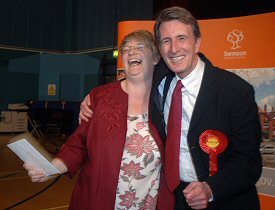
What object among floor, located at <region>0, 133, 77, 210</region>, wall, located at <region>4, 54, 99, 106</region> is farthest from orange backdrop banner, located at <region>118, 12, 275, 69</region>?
wall, located at <region>4, 54, 99, 106</region>

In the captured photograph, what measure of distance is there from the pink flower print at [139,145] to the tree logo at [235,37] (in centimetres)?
190

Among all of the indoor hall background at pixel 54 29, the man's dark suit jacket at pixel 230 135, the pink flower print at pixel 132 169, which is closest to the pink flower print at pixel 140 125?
the pink flower print at pixel 132 169

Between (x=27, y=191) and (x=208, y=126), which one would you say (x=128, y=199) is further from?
(x=27, y=191)

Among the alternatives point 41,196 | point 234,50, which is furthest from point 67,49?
point 234,50

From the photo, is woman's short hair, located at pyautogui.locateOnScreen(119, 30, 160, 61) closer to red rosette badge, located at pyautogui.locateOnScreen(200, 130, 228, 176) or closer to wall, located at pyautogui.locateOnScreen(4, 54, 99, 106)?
red rosette badge, located at pyautogui.locateOnScreen(200, 130, 228, 176)

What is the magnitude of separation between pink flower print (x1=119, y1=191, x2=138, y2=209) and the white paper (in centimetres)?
34

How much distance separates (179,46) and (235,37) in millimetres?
1886

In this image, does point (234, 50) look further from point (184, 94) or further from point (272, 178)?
point (184, 94)

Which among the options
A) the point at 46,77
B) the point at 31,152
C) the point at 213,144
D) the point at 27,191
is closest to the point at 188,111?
the point at 213,144

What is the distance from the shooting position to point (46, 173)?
1568 millimetres

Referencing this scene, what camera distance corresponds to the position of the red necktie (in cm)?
142

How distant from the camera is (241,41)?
3.08 m

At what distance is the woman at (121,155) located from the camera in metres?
1.56

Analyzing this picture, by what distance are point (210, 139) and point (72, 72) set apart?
9997mm
